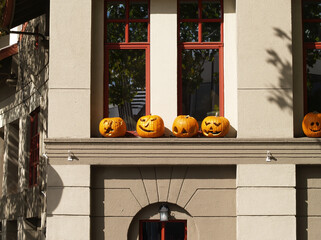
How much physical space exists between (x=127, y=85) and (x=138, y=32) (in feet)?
3.72

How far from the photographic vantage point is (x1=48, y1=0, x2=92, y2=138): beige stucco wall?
16516 millimetres

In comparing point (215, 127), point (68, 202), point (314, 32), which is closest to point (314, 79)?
point (314, 32)

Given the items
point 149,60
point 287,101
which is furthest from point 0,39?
point 287,101

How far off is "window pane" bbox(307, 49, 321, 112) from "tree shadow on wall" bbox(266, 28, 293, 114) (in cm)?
86

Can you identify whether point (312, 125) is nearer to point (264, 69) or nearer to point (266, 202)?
point (264, 69)

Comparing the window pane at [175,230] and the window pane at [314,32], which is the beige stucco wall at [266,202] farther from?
the window pane at [314,32]

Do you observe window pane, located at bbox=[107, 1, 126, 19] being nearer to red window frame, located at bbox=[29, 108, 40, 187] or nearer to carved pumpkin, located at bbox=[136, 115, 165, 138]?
carved pumpkin, located at bbox=[136, 115, 165, 138]

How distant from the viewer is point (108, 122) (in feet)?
54.1

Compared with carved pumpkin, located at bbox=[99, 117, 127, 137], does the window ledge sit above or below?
below

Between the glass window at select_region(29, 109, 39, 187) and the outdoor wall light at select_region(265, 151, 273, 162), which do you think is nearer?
the outdoor wall light at select_region(265, 151, 273, 162)

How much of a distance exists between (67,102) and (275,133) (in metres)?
4.20

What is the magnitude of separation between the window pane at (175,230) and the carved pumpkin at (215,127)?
1930 mm

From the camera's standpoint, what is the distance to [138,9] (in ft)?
56.8

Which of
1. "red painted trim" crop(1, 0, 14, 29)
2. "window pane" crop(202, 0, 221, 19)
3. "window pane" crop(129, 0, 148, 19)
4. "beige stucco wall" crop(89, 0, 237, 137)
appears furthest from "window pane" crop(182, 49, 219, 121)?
"red painted trim" crop(1, 0, 14, 29)
